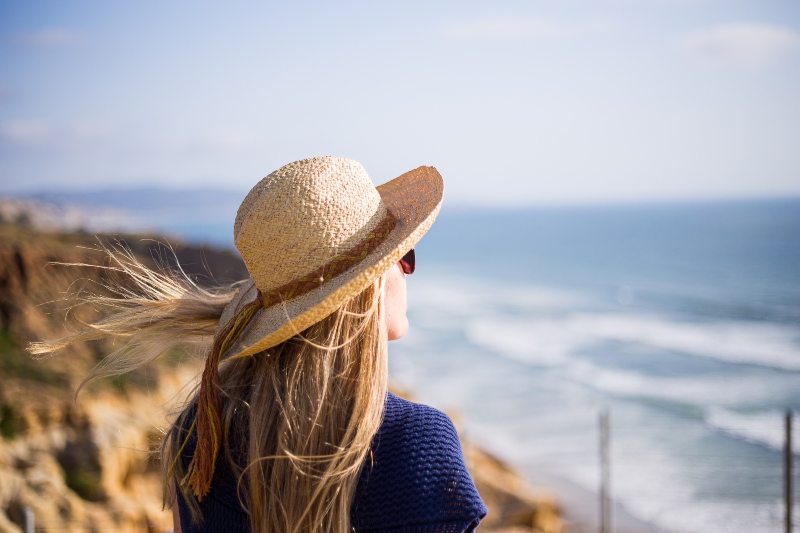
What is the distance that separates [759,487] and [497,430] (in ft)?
17.9

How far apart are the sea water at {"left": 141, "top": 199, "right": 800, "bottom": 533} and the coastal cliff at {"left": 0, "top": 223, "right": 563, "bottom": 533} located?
253 centimetres

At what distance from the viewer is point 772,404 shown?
52.9 ft

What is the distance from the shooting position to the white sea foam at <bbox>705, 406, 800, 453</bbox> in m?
13.3

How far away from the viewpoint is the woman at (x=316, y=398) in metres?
1.24

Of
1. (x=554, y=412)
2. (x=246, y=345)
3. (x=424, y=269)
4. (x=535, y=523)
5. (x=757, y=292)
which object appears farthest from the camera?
(x=424, y=269)

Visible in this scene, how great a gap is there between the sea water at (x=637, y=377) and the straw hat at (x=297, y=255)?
1.35m

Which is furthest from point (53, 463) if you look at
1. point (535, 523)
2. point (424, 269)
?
point (424, 269)

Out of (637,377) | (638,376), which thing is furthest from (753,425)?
(638,376)

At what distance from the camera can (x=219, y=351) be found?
1460 millimetres

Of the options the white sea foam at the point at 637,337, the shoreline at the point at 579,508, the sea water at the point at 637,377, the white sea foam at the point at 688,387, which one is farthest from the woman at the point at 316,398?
the white sea foam at the point at 637,337

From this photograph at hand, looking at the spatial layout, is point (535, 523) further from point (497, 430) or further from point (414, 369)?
point (414, 369)

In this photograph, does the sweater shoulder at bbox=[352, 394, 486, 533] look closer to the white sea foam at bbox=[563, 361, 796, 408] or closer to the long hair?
the long hair

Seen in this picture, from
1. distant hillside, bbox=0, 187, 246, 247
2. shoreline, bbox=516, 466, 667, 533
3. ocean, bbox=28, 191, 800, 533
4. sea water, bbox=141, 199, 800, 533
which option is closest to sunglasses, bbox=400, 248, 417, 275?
sea water, bbox=141, 199, 800, 533

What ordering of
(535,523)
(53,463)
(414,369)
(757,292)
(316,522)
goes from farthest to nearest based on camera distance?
(757,292)
(414,369)
(535,523)
(53,463)
(316,522)
